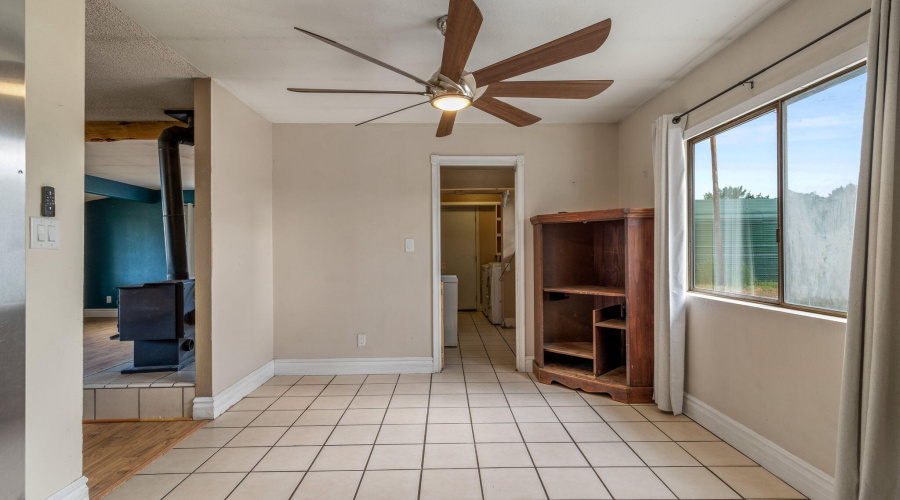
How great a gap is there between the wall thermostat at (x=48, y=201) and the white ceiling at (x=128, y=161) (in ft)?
10.0

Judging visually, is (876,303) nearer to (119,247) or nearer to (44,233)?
(44,233)

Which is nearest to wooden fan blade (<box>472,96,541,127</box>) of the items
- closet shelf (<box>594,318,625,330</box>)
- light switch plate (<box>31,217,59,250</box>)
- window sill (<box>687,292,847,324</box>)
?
window sill (<box>687,292,847,324</box>)

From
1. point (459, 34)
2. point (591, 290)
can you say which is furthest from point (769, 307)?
point (459, 34)

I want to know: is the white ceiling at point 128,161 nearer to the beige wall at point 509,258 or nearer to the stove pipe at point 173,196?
the stove pipe at point 173,196

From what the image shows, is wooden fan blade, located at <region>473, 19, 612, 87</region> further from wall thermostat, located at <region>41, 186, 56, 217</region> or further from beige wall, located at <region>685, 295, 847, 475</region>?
wall thermostat, located at <region>41, 186, 56, 217</region>

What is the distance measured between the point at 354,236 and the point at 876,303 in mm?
3298

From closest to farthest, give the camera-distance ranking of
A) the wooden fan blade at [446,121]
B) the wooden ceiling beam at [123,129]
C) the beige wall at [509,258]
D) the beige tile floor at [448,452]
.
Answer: the beige tile floor at [448,452] → the wooden fan blade at [446,121] → the wooden ceiling beam at [123,129] → the beige wall at [509,258]

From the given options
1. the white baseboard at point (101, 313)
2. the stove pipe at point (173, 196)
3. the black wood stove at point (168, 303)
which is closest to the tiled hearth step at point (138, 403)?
the black wood stove at point (168, 303)

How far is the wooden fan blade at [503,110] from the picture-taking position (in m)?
2.18

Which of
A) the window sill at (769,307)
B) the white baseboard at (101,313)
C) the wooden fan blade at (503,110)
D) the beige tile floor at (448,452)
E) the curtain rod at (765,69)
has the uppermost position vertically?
the curtain rod at (765,69)

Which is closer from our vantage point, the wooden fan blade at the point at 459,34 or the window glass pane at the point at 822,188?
the wooden fan blade at the point at 459,34

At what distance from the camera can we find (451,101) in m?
1.96

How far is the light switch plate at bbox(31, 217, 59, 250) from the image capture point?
4.87ft

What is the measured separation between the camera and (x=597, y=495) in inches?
70.6
